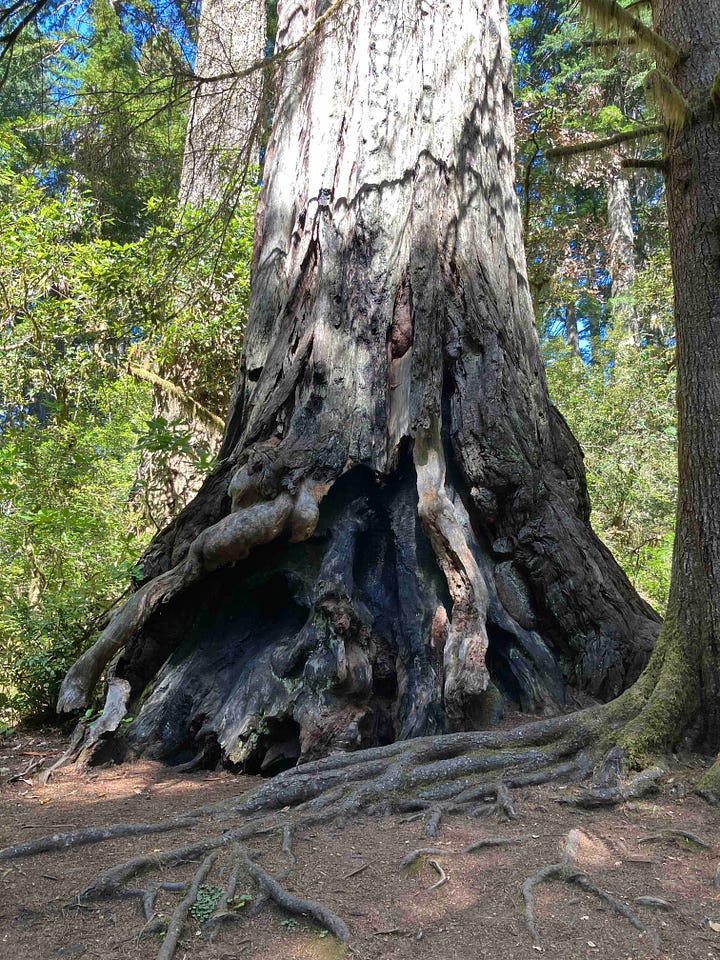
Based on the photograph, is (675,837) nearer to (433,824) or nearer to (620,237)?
(433,824)

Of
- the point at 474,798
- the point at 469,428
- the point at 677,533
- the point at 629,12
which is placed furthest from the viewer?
the point at 469,428

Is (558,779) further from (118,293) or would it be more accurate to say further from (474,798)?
(118,293)

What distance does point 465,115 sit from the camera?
5977 mm

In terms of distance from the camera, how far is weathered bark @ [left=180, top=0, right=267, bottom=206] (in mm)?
7336

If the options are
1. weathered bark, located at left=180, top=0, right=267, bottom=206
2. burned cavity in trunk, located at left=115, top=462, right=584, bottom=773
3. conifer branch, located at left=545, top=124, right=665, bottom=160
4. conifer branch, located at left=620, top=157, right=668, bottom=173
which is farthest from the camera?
weathered bark, located at left=180, top=0, right=267, bottom=206

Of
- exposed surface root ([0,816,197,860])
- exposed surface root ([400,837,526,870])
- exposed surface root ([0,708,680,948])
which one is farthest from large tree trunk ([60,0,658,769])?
exposed surface root ([400,837,526,870])

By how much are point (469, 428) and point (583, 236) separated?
18093mm

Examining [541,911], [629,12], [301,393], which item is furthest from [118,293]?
[541,911]

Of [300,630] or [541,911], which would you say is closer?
[541,911]

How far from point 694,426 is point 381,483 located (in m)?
2.04

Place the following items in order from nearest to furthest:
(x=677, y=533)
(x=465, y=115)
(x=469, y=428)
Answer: (x=677, y=533) < (x=469, y=428) < (x=465, y=115)

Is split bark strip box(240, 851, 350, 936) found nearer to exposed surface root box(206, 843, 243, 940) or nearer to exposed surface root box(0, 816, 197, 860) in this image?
exposed surface root box(206, 843, 243, 940)

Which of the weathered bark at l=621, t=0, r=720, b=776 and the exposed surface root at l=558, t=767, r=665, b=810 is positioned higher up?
the weathered bark at l=621, t=0, r=720, b=776

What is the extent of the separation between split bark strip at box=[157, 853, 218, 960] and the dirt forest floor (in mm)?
42
